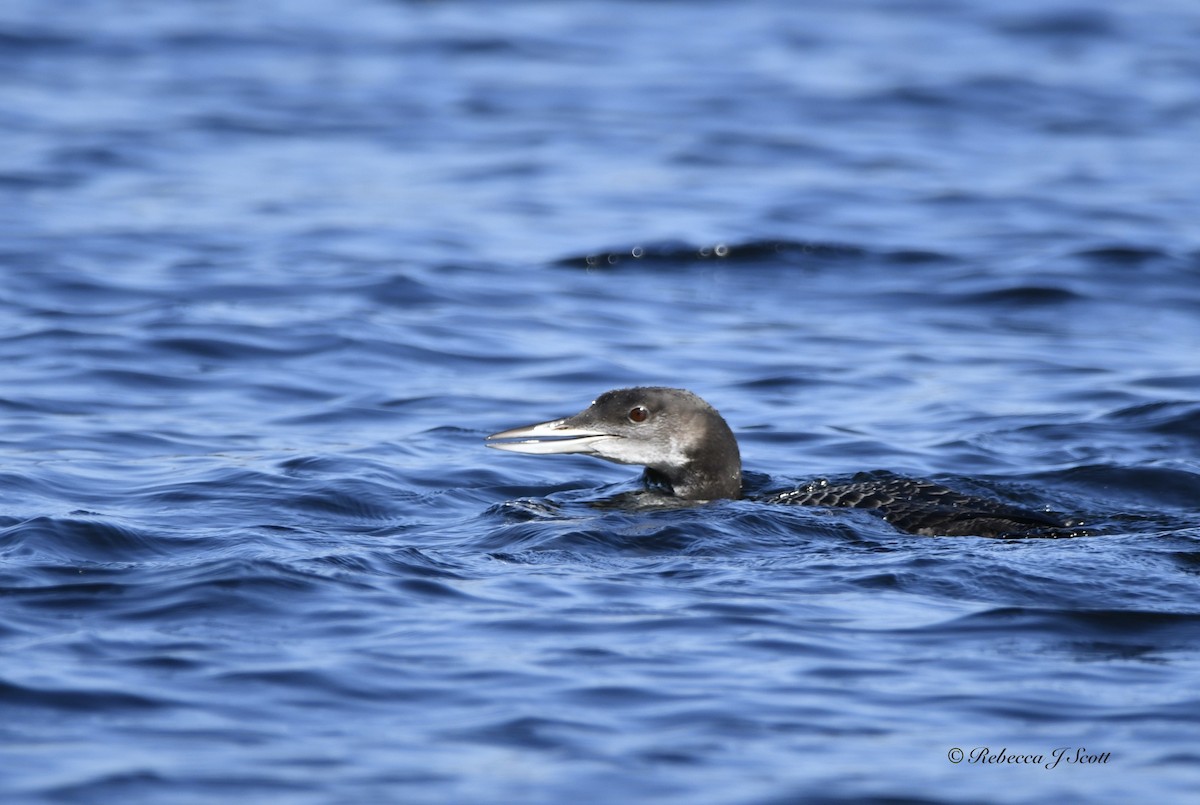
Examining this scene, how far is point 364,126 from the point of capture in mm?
18016

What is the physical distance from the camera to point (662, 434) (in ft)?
26.9

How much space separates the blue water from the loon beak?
0.87ft

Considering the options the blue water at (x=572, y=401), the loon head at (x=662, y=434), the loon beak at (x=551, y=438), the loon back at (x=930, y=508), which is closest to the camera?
the blue water at (x=572, y=401)

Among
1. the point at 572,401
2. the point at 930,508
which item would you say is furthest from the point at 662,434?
the point at 572,401

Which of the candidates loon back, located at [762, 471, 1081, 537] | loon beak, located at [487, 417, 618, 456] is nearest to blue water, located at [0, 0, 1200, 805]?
loon back, located at [762, 471, 1081, 537]

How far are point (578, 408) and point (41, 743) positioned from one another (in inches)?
206

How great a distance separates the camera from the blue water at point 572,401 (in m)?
5.16

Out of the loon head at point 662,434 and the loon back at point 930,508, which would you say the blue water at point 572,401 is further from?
the loon head at point 662,434

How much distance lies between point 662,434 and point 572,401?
1.95 metres

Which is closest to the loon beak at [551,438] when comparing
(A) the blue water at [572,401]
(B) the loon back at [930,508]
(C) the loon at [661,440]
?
(C) the loon at [661,440]

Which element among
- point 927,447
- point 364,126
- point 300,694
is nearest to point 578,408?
point 927,447

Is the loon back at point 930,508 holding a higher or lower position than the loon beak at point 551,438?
lower

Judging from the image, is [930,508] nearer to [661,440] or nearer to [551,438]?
[661,440]

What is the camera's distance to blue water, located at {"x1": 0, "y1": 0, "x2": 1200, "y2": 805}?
16.9ft
